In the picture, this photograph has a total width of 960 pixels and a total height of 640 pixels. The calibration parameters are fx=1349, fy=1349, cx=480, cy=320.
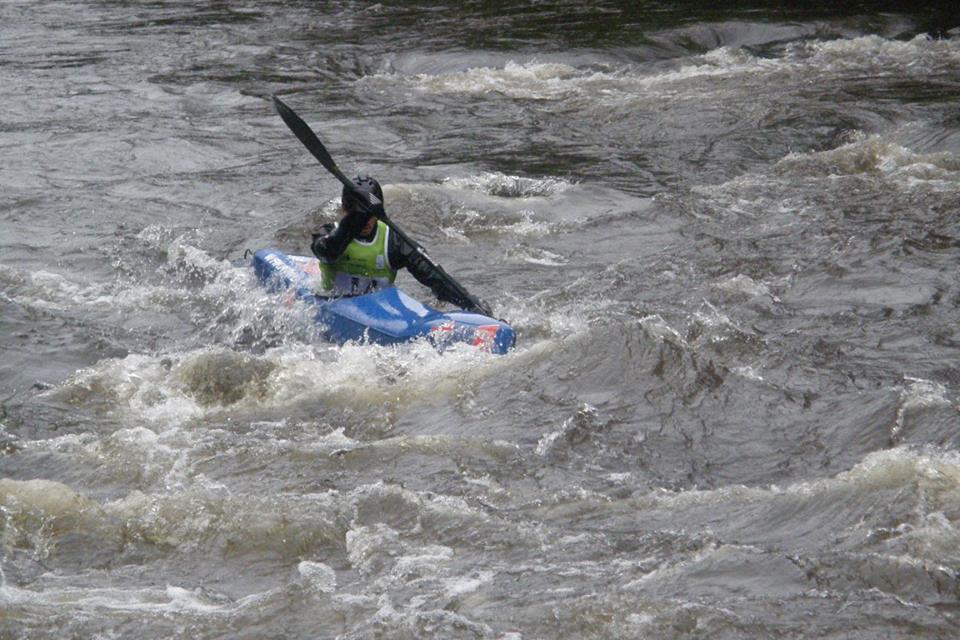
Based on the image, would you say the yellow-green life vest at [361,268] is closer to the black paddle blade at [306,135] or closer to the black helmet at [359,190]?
the black helmet at [359,190]

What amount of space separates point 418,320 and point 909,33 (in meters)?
9.84

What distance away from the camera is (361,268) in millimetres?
7797

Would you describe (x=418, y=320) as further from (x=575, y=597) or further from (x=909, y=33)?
(x=909, y=33)

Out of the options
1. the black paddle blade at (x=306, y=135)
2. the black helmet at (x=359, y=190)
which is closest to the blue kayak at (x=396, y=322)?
the black helmet at (x=359, y=190)

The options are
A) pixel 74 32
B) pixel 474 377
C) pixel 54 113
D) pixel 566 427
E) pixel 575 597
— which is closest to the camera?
pixel 575 597

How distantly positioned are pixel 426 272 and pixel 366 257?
36 centimetres

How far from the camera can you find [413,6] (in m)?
18.7

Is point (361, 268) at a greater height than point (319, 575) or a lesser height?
greater

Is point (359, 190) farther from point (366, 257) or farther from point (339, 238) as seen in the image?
point (366, 257)

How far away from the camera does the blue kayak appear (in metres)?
7.23

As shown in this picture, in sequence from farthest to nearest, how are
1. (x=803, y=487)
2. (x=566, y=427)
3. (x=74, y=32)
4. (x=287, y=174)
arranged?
(x=74, y=32), (x=287, y=174), (x=566, y=427), (x=803, y=487)

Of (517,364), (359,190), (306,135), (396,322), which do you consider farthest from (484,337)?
(306,135)

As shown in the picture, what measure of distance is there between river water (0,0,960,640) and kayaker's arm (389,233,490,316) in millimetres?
380

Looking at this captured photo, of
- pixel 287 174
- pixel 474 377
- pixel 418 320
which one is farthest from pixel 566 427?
pixel 287 174
